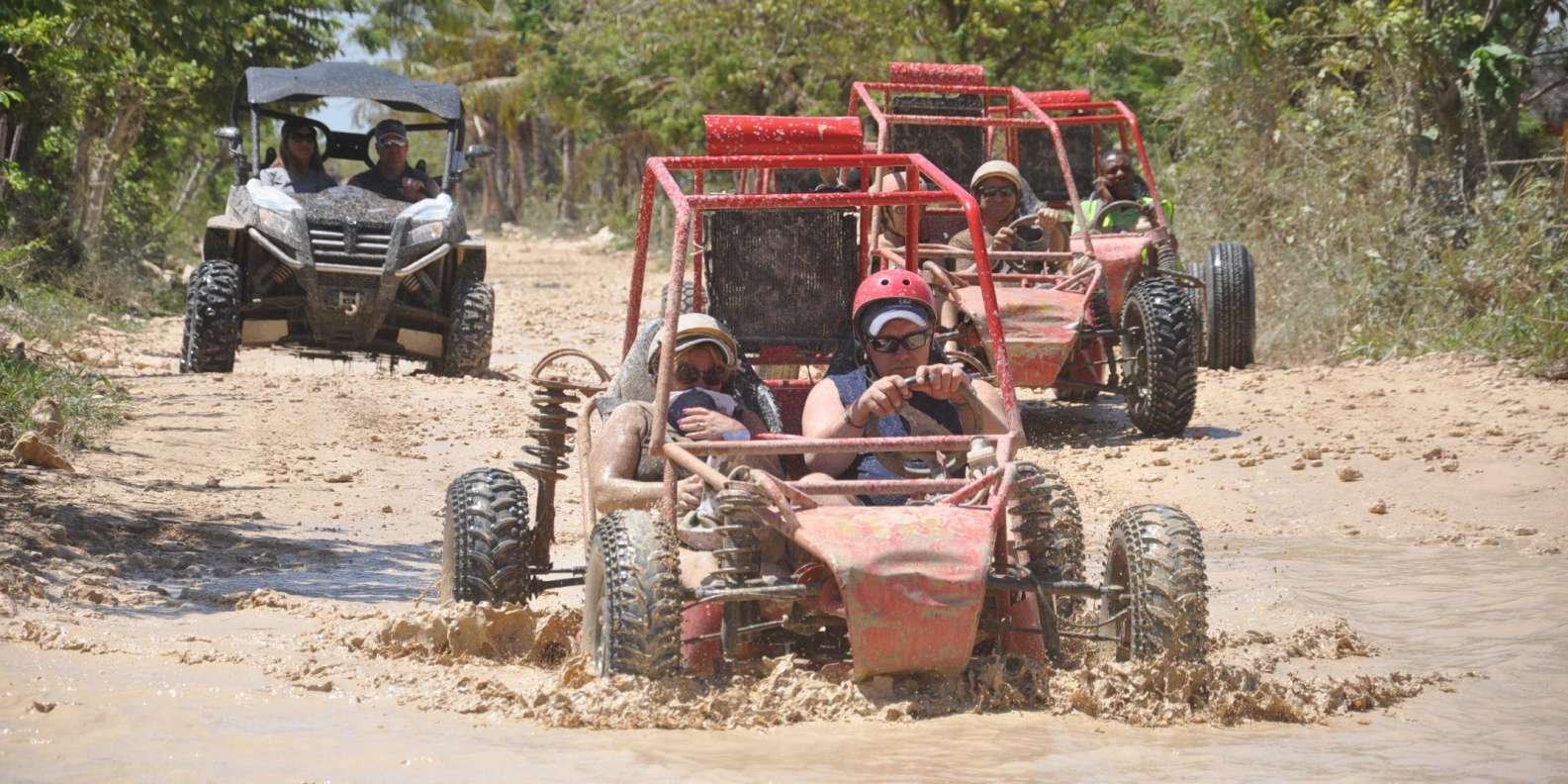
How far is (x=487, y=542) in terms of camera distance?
252 inches

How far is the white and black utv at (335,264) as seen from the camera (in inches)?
531

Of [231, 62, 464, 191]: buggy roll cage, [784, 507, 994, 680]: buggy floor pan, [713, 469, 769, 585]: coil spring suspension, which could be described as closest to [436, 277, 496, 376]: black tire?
[231, 62, 464, 191]: buggy roll cage

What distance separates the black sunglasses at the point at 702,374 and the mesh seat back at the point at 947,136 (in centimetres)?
702

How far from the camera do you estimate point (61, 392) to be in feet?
34.9

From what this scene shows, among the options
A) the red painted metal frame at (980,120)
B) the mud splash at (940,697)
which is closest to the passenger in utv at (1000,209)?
the red painted metal frame at (980,120)

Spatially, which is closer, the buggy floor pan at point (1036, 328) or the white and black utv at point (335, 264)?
the buggy floor pan at point (1036, 328)

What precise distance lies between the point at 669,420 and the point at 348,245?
25.2ft

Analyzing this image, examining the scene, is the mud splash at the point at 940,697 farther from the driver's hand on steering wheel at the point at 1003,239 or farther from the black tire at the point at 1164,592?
the driver's hand on steering wheel at the point at 1003,239

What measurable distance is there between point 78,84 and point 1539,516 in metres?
13.5

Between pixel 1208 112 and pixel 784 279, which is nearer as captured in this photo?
pixel 784 279

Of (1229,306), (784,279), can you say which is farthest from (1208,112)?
(784,279)

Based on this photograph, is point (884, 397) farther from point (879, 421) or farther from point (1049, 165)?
point (1049, 165)

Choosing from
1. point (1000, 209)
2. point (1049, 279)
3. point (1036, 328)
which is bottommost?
point (1036, 328)

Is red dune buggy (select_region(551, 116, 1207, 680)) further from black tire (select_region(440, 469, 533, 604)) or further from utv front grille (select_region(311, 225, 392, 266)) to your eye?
utv front grille (select_region(311, 225, 392, 266))
